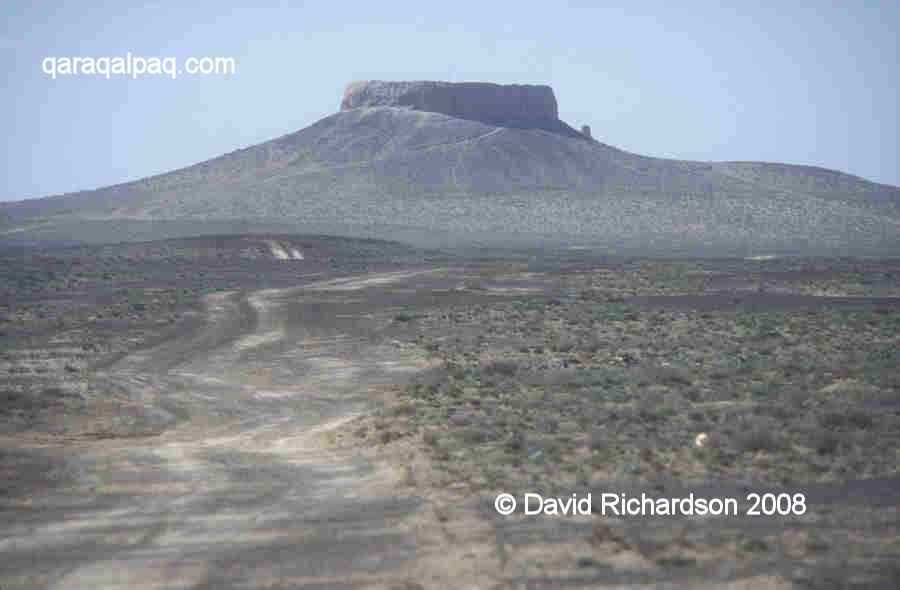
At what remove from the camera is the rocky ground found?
9859 mm

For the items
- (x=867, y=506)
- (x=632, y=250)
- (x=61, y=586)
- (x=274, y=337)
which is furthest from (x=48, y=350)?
(x=632, y=250)

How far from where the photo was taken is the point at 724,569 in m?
9.43

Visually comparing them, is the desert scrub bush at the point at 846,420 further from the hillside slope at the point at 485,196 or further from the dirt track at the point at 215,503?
the hillside slope at the point at 485,196

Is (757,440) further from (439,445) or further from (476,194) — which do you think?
(476,194)

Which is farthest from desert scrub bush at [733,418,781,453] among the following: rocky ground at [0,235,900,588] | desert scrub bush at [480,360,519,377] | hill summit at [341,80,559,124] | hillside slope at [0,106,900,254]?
hill summit at [341,80,559,124]

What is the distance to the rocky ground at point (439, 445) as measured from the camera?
9859 millimetres

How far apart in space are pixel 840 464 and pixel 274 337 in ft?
71.2

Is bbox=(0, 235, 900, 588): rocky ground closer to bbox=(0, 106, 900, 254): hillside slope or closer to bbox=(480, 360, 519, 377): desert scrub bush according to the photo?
bbox=(480, 360, 519, 377): desert scrub bush

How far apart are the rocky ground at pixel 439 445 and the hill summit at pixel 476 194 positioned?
69612 millimetres

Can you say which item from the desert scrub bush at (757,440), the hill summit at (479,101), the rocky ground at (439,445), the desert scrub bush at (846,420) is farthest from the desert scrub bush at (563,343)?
the hill summit at (479,101)

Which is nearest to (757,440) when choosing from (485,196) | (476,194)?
(485,196)

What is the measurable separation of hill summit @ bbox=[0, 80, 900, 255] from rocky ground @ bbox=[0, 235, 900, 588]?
69612 mm

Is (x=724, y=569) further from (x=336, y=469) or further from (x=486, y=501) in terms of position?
(x=336, y=469)

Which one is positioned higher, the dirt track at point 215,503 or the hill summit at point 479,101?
the hill summit at point 479,101
